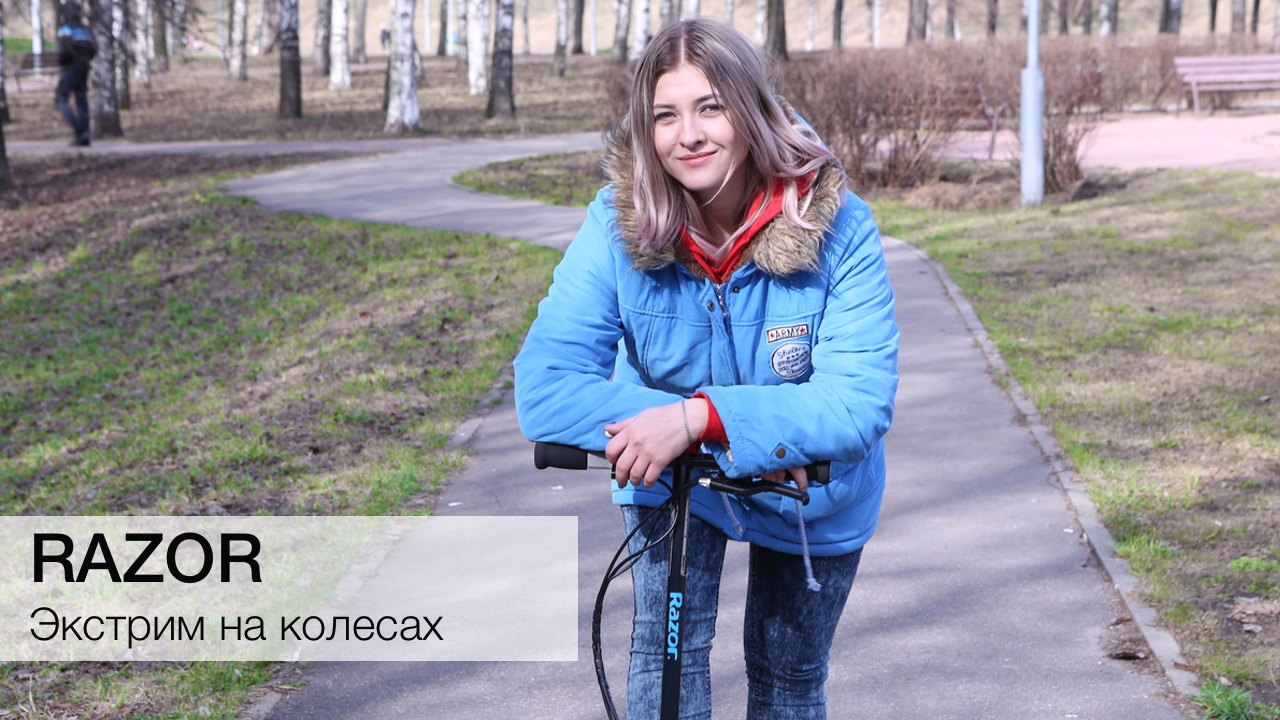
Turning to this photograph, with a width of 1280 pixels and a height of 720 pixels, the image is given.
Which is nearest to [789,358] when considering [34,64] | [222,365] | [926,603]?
[926,603]

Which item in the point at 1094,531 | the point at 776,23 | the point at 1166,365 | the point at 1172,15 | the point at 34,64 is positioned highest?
the point at 1172,15

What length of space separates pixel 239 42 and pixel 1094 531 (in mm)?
37583

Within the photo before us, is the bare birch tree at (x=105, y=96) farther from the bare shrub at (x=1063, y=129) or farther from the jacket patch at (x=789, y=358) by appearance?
the jacket patch at (x=789, y=358)

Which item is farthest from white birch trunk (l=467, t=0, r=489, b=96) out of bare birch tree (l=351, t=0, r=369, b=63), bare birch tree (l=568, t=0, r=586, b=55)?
bare birch tree (l=351, t=0, r=369, b=63)

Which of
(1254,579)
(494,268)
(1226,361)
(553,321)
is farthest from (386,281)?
(553,321)

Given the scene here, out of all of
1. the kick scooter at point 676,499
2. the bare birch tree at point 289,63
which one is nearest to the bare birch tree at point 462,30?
the bare birch tree at point 289,63

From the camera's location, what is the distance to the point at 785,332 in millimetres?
2191

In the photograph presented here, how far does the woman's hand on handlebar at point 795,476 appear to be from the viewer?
2.02 meters

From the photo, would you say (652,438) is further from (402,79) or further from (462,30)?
(462,30)

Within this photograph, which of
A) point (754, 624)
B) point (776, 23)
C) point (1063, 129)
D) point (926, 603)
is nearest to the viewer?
point (754, 624)

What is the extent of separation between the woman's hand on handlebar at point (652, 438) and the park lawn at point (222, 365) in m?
2.18

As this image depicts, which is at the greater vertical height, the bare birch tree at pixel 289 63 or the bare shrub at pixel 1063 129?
the bare birch tree at pixel 289 63

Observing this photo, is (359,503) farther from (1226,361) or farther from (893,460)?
(1226,361)

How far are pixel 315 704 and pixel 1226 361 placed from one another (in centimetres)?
585
